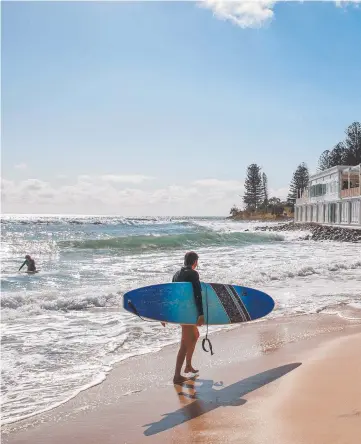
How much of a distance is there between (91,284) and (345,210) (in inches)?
1418

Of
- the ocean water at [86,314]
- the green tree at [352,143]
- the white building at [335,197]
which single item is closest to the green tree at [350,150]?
the green tree at [352,143]

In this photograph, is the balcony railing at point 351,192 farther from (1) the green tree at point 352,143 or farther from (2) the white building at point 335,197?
(1) the green tree at point 352,143

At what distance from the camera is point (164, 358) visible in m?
6.47

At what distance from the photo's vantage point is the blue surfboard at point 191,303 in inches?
235

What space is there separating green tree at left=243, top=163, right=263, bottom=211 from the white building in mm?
58673

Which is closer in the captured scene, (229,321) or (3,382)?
(3,382)

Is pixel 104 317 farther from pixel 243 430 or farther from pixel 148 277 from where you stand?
pixel 148 277

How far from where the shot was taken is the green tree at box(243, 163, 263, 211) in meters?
118

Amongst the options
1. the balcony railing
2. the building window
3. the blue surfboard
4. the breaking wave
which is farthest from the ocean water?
the building window

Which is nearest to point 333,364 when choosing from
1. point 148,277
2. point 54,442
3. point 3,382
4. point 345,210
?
point 54,442

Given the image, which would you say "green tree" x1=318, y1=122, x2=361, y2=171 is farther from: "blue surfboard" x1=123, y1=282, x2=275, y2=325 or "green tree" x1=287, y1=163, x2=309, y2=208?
"blue surfboard" x1=123, y1=282, x2=275, y2=325

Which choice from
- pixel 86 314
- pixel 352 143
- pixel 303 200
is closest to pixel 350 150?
pixel 352 143

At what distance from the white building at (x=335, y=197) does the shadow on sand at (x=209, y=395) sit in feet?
122

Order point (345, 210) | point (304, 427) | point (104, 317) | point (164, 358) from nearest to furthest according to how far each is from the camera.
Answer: point (304, 427) → point (164, 358) → point (104, 317) → point (345, 210)
